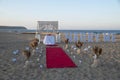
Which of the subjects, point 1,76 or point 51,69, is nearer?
point 1,76

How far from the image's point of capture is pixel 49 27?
778 inches

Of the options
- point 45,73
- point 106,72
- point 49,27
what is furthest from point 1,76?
point 49,27

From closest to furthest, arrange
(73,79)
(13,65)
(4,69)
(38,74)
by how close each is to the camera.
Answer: (73,79) < (38,74) < (4,69) < (13,65)

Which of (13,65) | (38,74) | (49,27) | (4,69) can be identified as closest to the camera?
(38,74)

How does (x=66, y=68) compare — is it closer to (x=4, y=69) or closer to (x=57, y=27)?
(x=4, y=69)

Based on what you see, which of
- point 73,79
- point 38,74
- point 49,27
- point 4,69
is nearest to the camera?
point 73,79

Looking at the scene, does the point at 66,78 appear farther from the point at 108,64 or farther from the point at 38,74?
the point at 108,64

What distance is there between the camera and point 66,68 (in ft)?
24.8

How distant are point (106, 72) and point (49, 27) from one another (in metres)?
13.0

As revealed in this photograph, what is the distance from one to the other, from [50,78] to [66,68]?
1331mm

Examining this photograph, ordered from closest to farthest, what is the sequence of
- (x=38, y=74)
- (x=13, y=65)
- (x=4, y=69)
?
1. (x=38, y=74)
2. (x=4, y=69)
3. (x=13, y=65)

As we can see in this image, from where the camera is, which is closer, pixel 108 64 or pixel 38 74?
pixel 38 74

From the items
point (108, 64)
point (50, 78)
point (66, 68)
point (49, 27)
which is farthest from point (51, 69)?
point (49, 27)

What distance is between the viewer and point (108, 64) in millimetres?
8359
